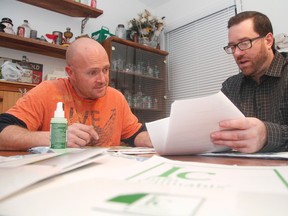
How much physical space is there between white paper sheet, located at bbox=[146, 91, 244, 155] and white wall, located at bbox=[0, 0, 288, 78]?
6.71ft

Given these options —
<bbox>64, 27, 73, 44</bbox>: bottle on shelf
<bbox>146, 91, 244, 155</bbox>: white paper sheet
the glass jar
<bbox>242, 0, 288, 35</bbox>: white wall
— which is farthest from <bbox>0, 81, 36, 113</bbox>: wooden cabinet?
<bbox>242, 0, 288, 35</bbox>: white wall

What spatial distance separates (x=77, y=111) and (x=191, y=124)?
0.79 metres

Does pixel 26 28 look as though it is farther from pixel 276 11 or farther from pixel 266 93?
pixel 276 11

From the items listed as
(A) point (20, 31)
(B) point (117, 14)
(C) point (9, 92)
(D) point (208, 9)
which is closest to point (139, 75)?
(B) point (117, 14)

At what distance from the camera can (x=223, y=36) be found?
281cm

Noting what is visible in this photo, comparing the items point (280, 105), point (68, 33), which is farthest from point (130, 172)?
point (68, 33)

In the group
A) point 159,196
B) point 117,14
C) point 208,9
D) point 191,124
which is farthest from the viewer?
point 117,14

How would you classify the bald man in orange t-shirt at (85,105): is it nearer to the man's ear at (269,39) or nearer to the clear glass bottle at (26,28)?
the man's ear at (269,39)

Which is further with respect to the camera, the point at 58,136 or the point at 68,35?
the point at 68,35

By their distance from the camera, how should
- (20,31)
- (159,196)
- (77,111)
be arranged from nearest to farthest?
(159,196)
(77,111)
(20,31)

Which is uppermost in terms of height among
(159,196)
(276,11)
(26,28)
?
(276,11)

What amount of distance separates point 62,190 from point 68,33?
8.23ft

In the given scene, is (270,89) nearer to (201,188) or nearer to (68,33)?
(201,188)

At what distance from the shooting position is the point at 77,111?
1290mm
